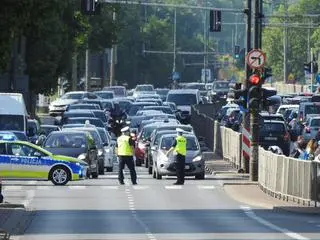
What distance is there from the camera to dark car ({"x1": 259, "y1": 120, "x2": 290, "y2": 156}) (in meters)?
55.4

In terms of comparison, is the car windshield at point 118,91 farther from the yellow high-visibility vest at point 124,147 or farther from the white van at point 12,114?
the yellow high-visibility vest at point 124,147

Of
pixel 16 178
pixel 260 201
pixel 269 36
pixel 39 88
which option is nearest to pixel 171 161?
pixel 16 178

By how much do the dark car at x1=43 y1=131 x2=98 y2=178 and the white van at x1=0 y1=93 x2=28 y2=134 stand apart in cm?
573

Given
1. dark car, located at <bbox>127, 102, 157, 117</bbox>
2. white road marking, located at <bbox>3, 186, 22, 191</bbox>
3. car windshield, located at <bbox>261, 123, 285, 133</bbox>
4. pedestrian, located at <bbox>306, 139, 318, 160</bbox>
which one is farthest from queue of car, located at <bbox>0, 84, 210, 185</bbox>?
dark car, located at <bbox>127, 102, 157, 117</bbox>

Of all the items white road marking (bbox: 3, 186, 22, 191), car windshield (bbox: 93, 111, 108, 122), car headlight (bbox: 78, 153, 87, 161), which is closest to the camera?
white road marking (bbox: 3, 186, 22, 191)

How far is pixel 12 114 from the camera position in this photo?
5153 cm

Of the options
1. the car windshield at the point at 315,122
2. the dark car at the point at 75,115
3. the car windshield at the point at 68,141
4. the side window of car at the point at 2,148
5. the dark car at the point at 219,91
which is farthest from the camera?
the dark car at the point at 219,91

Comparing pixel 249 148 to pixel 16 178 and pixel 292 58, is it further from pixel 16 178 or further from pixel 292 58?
pixel 292 58

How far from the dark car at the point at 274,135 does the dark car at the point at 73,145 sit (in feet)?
36.9

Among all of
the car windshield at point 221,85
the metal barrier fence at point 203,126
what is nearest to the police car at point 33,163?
the metal barrier fence at point 203,126

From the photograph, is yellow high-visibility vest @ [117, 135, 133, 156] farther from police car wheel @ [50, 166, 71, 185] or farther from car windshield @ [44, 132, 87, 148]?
car windshield @ [44, 132, 87, 148]

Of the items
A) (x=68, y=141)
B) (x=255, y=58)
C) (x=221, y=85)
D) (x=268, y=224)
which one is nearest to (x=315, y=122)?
(x=68, y=141)

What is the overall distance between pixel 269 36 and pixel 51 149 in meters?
125

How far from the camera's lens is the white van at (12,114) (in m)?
51.3
